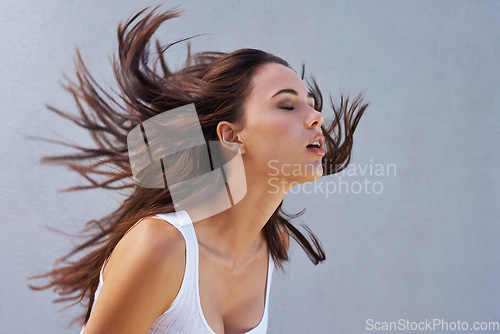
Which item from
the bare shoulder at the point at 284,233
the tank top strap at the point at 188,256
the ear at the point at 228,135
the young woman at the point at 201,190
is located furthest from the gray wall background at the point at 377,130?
the tank top strap at the point at 188,256

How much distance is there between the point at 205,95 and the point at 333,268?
1450mm

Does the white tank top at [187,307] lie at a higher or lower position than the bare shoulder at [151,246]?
lower

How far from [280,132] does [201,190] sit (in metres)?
0.22

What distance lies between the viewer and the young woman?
3.22ft

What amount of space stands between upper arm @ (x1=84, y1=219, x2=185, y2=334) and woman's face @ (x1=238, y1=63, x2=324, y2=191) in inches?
10.3

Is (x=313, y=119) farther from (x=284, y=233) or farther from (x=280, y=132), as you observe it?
(x=284, y=233)

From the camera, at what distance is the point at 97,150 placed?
1287mm

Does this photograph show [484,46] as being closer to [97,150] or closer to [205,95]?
[205,95]

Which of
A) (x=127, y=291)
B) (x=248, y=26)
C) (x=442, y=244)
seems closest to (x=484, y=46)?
(x=442, y=244)

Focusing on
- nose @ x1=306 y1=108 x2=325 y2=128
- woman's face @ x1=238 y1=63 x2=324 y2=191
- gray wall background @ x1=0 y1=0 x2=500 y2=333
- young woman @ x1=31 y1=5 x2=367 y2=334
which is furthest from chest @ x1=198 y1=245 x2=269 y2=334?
gray wall background @ x1=0 y1=0 x2=500 y2=333

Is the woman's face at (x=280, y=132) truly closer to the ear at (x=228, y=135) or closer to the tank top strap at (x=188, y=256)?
the ear at (x=228, y=135)

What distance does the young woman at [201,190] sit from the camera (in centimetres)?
98

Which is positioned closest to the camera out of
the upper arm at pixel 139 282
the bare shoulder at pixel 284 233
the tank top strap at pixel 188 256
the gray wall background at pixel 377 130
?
the upper arm at pixel 139 282

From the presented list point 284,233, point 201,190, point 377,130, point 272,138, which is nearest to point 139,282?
point 201,190
